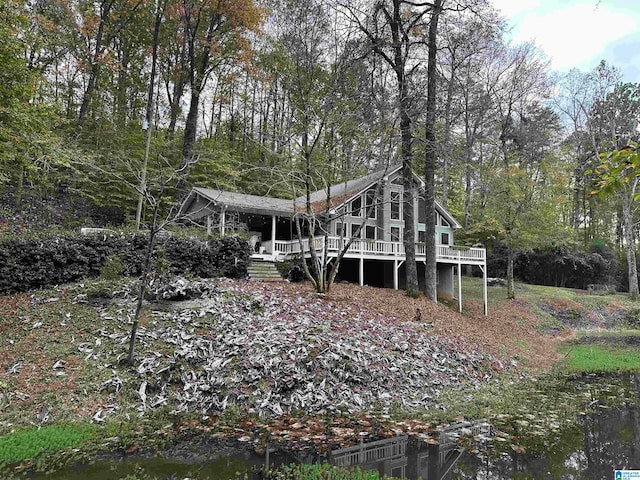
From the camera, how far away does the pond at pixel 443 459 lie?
470 centimetres

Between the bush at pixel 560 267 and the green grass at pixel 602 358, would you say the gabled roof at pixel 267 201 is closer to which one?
the bush at pixel 560 267

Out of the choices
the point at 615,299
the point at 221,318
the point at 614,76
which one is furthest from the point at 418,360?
the point at 614,76

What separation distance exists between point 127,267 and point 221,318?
194 inches

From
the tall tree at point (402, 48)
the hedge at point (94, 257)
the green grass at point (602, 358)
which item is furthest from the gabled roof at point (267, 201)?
the green grass at point (602, 358)

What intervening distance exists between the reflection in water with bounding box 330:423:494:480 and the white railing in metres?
11.2

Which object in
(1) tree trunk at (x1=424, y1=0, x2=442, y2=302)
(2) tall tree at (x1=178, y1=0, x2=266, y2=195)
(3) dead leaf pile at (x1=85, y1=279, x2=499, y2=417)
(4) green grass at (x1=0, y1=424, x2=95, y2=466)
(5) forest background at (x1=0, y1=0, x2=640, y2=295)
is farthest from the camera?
(2) tall tree at (x1=178, y1=0, x2=266, y2=195)

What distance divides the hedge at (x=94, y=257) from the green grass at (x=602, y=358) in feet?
36.9

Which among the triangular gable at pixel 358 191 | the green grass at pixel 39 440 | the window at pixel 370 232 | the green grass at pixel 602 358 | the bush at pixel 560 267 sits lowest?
the green grass at pixel 602 358

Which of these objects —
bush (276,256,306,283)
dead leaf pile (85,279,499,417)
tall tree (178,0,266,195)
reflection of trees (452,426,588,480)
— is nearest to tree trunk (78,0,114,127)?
tall tree (178,0,266,195)

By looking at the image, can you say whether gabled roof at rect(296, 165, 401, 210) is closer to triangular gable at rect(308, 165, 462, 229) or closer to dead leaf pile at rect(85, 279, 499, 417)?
triangular gable at rect(308, 165, 462, 229)

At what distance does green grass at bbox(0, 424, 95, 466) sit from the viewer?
5086 millimetres

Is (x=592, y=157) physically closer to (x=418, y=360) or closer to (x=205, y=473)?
(x=418, y=360)

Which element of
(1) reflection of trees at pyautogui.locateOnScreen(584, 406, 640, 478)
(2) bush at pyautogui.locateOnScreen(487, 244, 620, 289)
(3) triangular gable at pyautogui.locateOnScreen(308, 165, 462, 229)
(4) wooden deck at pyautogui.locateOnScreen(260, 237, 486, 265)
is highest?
(3) triangular gable at pyautogui.locateOnScreen(308, 165, 462, 229)

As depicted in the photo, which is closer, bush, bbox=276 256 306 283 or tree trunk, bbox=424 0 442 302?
bush, bbox=276 256 306 283
